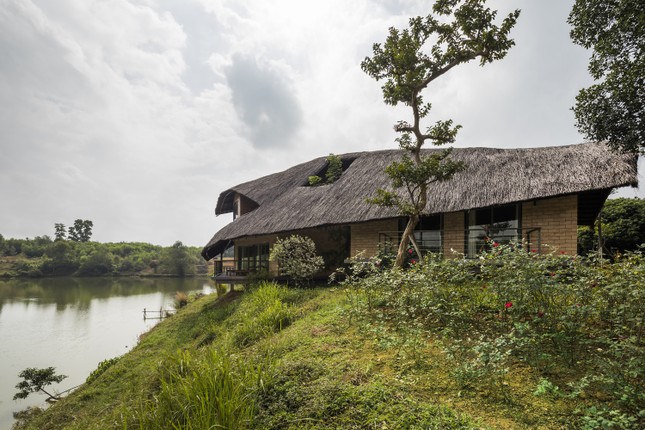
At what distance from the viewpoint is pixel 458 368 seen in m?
3.74

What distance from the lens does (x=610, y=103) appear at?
29.8ft

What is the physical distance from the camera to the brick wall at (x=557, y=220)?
9.39 m

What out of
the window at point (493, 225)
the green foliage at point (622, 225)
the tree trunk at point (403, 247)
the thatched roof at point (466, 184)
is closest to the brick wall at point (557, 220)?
the window at point (493, 225)

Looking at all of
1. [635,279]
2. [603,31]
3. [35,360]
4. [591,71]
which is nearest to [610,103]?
[591,71]

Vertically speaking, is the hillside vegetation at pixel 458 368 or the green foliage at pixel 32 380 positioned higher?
the hillside vegetation at pixel 458 368

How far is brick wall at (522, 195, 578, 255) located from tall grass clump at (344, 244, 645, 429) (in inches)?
210

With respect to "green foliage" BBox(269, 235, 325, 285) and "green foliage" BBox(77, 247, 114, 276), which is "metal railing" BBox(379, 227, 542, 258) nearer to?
"green foliage" BBox(269, 235, 325, 285)

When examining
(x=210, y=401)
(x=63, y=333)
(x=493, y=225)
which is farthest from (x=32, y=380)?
(x=493, y=225)

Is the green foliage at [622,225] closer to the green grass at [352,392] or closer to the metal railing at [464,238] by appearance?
the metal railing at [464,238]

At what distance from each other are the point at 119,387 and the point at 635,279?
11909 millimetres

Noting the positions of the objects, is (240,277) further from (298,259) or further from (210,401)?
(210,401)

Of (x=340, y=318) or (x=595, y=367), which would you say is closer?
(x=595, y=367)

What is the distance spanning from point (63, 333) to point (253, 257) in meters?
17.4

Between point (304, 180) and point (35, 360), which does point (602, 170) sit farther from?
point (35, 360)
